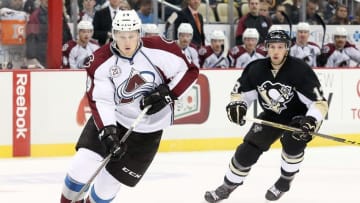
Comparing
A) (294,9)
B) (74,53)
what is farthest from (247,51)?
(74,53)

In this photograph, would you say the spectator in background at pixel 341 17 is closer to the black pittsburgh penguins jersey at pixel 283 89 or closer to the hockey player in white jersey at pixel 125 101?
the black pittsburgh penguins jersey at pixel 283 89

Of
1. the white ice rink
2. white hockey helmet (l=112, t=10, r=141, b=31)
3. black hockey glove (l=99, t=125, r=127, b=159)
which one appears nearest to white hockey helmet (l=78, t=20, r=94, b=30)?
the white ice rink

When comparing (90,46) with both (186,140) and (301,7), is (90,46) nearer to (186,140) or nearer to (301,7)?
(186,140)

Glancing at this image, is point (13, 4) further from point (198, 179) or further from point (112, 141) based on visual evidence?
point (112, 141)

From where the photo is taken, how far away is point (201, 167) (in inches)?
311

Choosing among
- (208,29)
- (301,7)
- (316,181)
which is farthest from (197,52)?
(316,181)

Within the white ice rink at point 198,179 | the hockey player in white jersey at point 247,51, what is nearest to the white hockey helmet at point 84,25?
the white ice rink at point 198,179

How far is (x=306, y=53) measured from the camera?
1001 cm

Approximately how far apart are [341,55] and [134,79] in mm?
A: 5838

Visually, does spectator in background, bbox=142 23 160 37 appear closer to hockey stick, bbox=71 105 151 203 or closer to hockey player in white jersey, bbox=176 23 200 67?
hockey player in white jersey, bbox=176 23 200 67

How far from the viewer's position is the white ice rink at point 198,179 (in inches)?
252

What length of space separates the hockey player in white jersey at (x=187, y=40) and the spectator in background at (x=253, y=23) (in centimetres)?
67

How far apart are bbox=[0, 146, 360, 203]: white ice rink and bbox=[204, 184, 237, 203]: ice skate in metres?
0.21

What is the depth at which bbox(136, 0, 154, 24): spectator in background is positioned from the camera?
9422 millimetres
